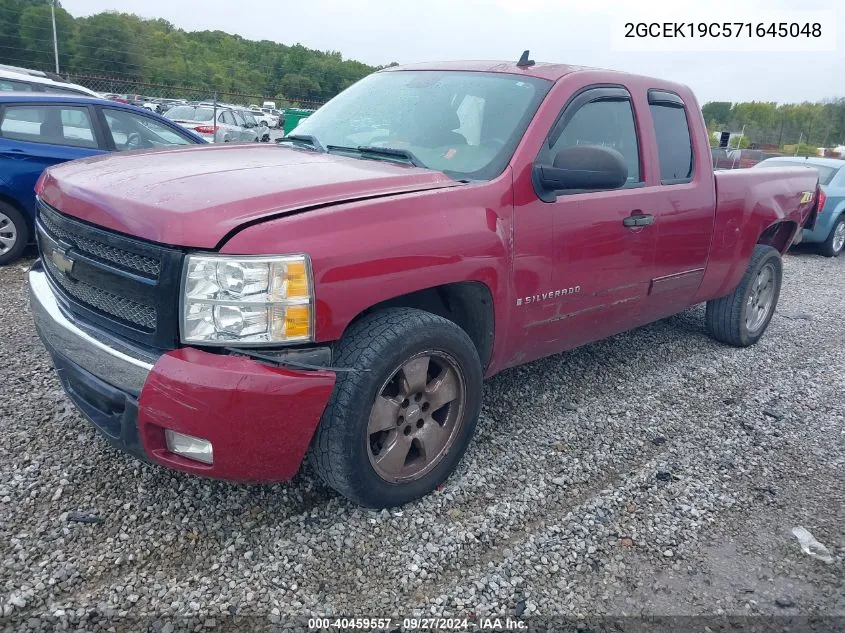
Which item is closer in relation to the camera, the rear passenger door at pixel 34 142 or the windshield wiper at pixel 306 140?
the windshield wiper at pixel 306 140

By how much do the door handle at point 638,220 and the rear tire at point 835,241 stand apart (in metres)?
8.48

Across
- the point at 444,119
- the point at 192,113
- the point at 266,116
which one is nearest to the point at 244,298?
the point at 444,119

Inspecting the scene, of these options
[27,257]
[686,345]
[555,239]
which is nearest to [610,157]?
[555,239]

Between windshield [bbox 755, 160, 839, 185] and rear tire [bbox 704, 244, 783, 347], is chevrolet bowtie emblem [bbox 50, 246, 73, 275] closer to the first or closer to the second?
rear tire [bbox 704, 244, 783, 347]

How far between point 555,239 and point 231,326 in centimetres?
162

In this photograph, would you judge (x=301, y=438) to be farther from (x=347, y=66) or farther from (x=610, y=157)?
(x=347, y=66)

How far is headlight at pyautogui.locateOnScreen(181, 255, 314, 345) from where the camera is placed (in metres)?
2.31

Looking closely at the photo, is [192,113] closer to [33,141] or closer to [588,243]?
[33,141]

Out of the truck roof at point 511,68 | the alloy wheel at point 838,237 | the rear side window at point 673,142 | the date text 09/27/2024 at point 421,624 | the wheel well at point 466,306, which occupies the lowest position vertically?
the date text 09/27/2024 at point 421,624

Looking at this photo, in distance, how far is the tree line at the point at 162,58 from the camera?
23469mm

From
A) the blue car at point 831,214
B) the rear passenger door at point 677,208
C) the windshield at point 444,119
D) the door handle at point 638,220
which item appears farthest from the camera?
the blue car at point 831,214

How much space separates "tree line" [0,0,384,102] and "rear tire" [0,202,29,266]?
1777cm

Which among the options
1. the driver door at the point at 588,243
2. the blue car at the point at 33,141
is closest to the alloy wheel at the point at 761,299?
the driver door at the point at 588,243

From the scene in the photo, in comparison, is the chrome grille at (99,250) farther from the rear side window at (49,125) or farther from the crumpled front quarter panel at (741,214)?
the rear side window at (49,125)
